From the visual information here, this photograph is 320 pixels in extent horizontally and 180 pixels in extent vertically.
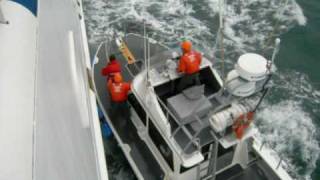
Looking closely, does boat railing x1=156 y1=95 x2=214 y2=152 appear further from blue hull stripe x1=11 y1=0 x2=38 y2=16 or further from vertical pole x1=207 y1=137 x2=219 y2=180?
blue hull stripe x1=11 y1=0 x2=38 y2=16

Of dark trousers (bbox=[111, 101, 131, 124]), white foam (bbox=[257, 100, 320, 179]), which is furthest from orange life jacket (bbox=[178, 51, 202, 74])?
white foam (bbox=[257, 100, 320, 179])

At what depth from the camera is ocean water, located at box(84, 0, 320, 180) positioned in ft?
27.4

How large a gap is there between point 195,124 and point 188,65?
101 centimetres

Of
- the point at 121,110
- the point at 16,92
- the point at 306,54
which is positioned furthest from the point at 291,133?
the point at 16,92

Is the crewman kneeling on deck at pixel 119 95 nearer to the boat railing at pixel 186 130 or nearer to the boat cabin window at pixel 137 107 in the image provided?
the boat cabin window at pixel 137 107

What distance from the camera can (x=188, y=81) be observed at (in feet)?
21.2

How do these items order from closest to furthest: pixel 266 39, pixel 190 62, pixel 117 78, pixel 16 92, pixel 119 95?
1. pixel 16 92
2. pixel 190 62
3. pixel 117 78
4. pixel 119 95
5. pixel 266 39

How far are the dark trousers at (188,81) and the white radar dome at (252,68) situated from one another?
1337 mm

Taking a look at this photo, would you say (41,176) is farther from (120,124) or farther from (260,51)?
(260,51)

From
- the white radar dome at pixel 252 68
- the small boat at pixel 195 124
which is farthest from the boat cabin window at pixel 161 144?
the white radar dome at pixel 252 68

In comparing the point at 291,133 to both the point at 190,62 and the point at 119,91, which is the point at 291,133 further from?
the point at 119,91

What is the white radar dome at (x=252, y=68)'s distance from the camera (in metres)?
5.07

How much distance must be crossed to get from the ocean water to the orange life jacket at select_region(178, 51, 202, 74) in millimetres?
2684

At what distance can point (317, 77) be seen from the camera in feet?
32.2
